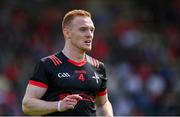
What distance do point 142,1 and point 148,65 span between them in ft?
10.7

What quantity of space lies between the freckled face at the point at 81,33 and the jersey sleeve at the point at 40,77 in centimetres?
43

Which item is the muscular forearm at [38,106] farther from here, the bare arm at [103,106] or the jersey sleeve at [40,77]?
the bare arm at [103,106]

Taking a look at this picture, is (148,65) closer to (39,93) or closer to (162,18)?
(162,18)

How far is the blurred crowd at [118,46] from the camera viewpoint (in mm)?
14328

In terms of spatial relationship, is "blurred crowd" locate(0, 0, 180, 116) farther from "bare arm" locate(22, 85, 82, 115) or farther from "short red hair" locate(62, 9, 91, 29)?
"bare arm" locate(22, 85, 82, 115)

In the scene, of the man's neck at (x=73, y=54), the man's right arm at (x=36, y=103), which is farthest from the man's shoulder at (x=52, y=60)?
the man's right arm at (x=36, y=103)

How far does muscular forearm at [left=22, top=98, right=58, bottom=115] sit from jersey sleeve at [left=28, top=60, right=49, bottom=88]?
0.55ft

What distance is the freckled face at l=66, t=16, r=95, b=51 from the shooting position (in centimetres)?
714

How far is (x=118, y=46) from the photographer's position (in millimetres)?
16453

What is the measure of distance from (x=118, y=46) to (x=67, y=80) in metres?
9.48

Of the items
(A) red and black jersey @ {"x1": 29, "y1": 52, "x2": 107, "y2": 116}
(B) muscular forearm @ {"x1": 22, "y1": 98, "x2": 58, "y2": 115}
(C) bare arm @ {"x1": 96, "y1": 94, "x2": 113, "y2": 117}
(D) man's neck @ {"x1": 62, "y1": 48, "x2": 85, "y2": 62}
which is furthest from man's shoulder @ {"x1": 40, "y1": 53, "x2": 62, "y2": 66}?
(C) bare arm @ {"x1": 96, "y1": 94, "x2": 113, "y2": 117}

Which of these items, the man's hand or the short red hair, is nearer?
the man's hand

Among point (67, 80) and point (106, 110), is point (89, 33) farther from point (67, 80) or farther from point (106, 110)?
point (106, 110)

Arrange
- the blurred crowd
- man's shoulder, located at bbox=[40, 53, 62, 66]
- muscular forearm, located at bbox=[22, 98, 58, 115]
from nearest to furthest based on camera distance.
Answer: muscular forearm, located at bbox=[22, 98, 58, 115] < man's shoulder, located at bbox=[40, 53, 62, 66] < the blurred crowd
